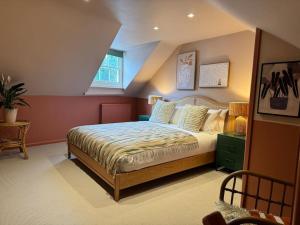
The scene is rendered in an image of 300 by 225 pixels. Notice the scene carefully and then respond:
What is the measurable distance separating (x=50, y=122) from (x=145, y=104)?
247 cm

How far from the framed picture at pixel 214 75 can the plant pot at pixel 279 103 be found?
207cm

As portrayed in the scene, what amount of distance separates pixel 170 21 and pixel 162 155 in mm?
2096

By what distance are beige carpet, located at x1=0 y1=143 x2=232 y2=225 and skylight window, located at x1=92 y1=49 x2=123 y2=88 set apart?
2.51m

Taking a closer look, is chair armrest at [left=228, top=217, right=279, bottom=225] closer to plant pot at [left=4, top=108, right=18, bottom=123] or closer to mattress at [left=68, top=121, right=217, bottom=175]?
mattress at [left=68, top=121, right=217, bottom=175]

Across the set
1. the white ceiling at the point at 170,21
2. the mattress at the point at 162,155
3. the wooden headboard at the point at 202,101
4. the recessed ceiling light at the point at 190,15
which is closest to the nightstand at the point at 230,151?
the mattress at the point at 162,155

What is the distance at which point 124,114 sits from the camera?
578 cm

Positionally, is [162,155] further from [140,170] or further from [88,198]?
[88,198]

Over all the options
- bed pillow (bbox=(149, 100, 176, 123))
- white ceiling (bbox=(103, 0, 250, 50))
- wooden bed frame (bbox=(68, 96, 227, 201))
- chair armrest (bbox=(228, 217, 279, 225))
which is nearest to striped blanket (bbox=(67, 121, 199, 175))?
wooden bed frame (bbox=(68, 96, 227, 201))

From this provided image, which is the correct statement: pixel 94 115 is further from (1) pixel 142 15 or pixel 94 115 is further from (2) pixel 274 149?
(2) pixel 274 149

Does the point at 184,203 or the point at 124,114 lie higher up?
the point at 124,114

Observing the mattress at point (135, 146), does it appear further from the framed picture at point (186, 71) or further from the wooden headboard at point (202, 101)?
the framed picture at point (186, 71)

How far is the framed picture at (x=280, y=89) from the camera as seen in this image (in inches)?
66.6

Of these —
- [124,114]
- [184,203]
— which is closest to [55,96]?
[124,114]

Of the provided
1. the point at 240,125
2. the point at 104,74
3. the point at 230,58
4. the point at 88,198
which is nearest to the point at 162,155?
the point at 88,198
